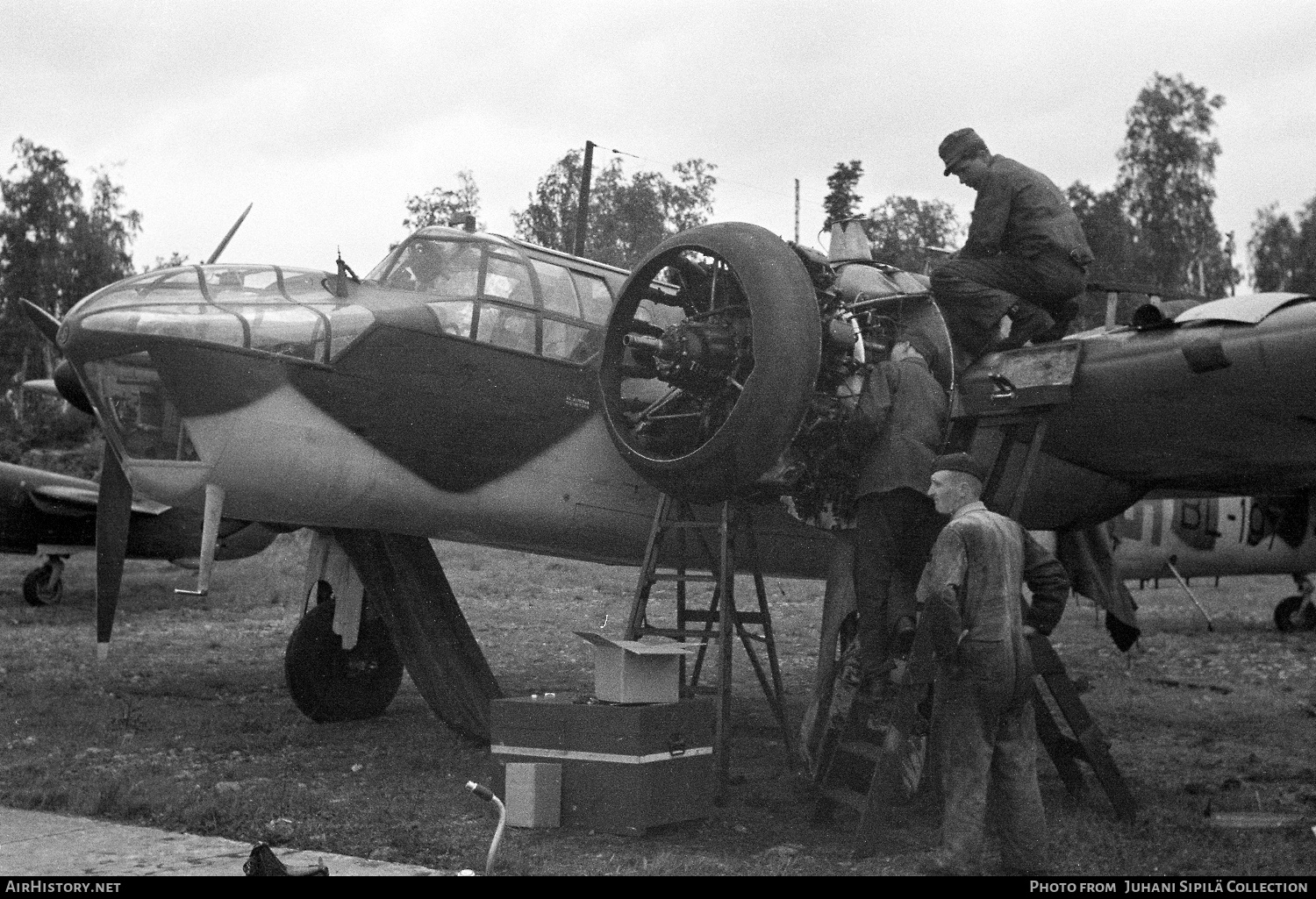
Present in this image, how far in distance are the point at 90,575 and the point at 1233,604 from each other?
69.8 feet

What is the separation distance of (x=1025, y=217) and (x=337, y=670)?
18.5 feet

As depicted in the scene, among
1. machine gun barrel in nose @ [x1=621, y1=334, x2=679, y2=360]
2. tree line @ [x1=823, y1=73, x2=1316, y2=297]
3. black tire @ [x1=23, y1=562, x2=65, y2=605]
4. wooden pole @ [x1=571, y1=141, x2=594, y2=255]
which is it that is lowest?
black tire @ [x1=23, y1=562, x2=65, y2=605]

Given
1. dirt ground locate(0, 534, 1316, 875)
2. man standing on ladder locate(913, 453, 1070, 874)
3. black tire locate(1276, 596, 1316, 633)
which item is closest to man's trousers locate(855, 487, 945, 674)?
dirt ground locate(0, 534, 1316, 875)

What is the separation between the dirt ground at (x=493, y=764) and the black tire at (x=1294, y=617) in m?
1.60

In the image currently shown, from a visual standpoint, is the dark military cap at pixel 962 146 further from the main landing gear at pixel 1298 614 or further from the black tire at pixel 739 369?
the main landing gear at pixel 1298 614

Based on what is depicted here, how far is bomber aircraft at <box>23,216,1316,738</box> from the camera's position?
6.89m

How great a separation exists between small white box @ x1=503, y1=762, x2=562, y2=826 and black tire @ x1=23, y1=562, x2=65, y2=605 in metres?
16.3

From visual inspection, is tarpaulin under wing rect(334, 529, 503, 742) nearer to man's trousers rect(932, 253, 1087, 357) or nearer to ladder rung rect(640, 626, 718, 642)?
ladder rung rect(640, 626, 718, 642)

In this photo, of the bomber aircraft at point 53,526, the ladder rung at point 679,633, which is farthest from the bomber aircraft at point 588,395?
the bomber aircraft at point 53,526

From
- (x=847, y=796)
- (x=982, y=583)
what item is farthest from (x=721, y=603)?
(x=982, y=583)

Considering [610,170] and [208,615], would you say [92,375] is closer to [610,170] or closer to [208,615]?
[208,615]

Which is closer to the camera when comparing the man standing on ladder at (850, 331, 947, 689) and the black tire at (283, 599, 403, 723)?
the man standing on ladder at (850, 331, 947, 689)
